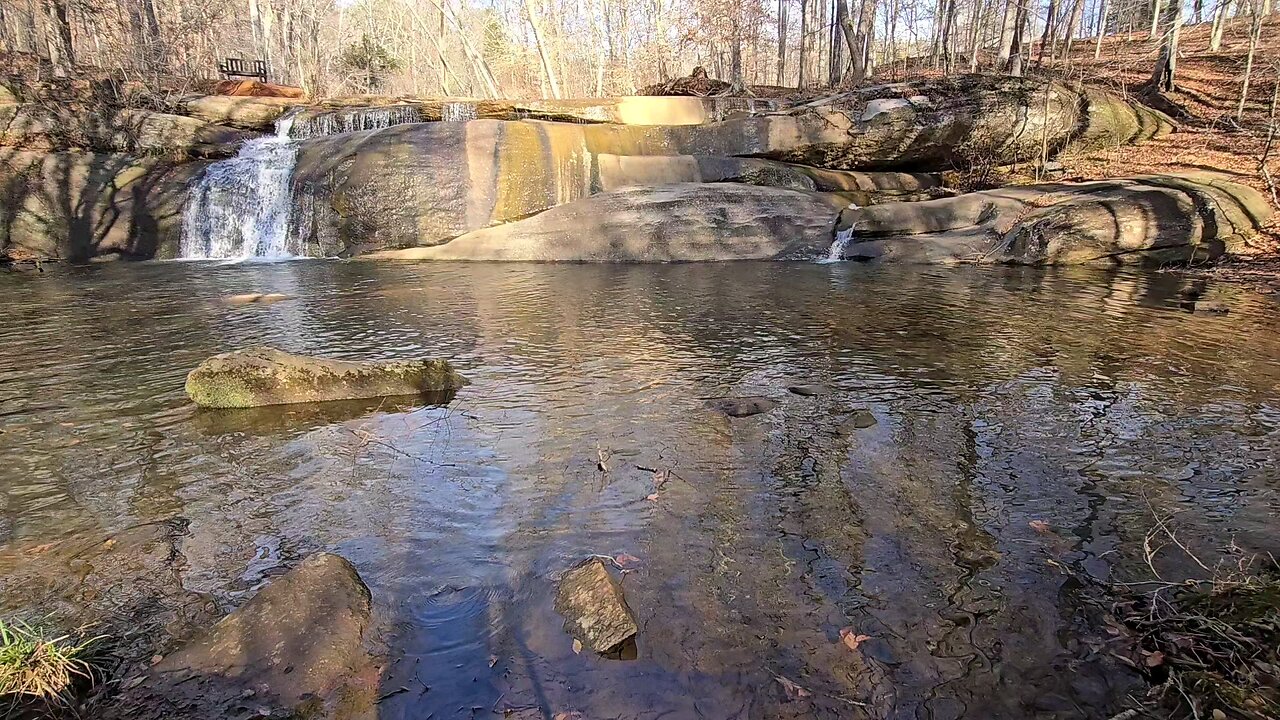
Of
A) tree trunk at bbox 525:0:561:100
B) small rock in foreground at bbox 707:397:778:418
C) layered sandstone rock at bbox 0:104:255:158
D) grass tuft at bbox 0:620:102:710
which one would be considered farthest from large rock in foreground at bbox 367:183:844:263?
grass tuft at bbox 0:620:102:710

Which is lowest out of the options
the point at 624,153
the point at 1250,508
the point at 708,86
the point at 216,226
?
the point at 1250,508

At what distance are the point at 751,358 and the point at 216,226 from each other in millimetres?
14168

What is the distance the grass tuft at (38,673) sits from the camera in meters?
2.32

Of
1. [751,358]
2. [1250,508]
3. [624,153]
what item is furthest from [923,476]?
[624,153]

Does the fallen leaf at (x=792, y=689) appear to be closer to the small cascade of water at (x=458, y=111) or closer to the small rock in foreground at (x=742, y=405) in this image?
the small rock in foreground at (x=742, y=405)

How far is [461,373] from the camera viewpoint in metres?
6.87

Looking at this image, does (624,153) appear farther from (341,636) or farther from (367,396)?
(341,636)

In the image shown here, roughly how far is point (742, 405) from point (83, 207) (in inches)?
658

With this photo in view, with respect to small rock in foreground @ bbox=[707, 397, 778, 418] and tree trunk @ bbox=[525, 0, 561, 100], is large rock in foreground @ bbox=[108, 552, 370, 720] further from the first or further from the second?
tree trunk @ bbox=[525, 0, 561, 100]

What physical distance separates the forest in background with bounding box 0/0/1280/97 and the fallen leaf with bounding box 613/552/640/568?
1171cm

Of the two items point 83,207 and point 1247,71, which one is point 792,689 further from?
point 1247,71

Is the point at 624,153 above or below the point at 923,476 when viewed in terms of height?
above

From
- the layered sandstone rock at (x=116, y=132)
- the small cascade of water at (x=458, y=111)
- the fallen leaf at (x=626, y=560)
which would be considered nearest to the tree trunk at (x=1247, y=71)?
the small cascade of water at (x=458, y=111)

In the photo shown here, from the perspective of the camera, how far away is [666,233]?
1527cm
